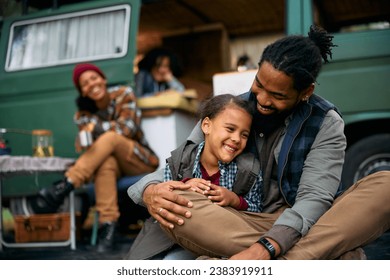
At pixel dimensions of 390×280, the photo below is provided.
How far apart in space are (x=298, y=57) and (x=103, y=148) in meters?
1.60

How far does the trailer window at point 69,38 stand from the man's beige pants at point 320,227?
2.01m

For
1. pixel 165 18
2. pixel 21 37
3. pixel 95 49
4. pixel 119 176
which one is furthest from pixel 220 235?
pixel 165 18

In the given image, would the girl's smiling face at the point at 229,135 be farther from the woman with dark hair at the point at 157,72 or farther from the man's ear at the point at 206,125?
the woman with dark hair at the point at 157,72

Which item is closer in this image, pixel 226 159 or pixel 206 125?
pixel 226 159

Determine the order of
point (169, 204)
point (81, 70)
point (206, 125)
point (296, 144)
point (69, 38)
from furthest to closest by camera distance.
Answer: point (69, 38)
point (81, 70)
point (206, 125)
point (296, 144)
point (169, 204)

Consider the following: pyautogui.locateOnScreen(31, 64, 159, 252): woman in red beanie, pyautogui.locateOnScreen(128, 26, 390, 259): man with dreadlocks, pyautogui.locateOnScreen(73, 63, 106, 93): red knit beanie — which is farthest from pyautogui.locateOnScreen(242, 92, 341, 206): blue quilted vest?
pyautogui.locateOnScreen(73, 63, 106, 93): red knit beanie

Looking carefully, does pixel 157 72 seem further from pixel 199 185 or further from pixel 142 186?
pixel 199 185

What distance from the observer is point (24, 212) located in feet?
11.0

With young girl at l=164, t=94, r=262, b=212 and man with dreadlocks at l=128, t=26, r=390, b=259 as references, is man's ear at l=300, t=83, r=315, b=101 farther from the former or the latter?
young girl at l=164, t=94, r=262, b=212

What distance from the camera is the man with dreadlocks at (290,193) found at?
141cm

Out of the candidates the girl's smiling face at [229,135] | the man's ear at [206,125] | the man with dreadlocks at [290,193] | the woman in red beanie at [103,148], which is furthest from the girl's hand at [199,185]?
the woman in red beanie at [103,148]

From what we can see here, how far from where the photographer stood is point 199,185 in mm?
1535

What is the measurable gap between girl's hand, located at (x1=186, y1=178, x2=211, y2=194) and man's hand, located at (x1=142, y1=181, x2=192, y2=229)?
0.02 metres

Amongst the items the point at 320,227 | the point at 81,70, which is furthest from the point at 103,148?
the point at 320,227
